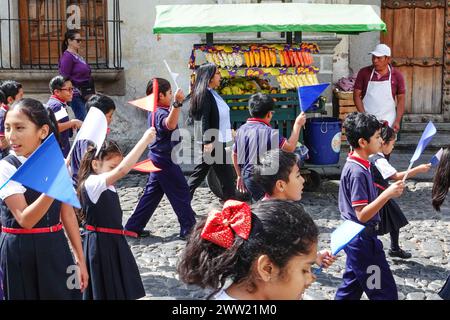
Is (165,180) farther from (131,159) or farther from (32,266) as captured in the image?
(32,266)

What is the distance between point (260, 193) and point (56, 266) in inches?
84.9

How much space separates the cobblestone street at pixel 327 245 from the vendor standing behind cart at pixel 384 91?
970mm

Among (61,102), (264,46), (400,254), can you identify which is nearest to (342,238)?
(400,254)

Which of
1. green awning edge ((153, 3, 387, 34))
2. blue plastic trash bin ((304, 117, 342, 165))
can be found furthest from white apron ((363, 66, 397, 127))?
green awning edge ((153, 3, 387, 34))

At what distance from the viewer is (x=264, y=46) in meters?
7.99

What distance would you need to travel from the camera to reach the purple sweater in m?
8.92

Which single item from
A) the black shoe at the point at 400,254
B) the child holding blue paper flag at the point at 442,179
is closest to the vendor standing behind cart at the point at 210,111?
the black shoe at the point at 400,254

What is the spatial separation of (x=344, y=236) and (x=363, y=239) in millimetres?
983

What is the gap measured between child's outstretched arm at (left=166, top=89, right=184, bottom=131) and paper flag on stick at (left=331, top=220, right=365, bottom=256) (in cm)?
269

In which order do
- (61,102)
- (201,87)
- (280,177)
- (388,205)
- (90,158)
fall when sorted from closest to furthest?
1. (280,177)
2. (90,158)
3. (388,205)
4. (201,87)
5. (61,102)

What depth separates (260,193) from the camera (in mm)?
5316

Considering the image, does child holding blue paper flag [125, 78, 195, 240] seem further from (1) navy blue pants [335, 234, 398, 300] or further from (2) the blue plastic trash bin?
(1) navy blue pants [335, 234, 398, 300]
